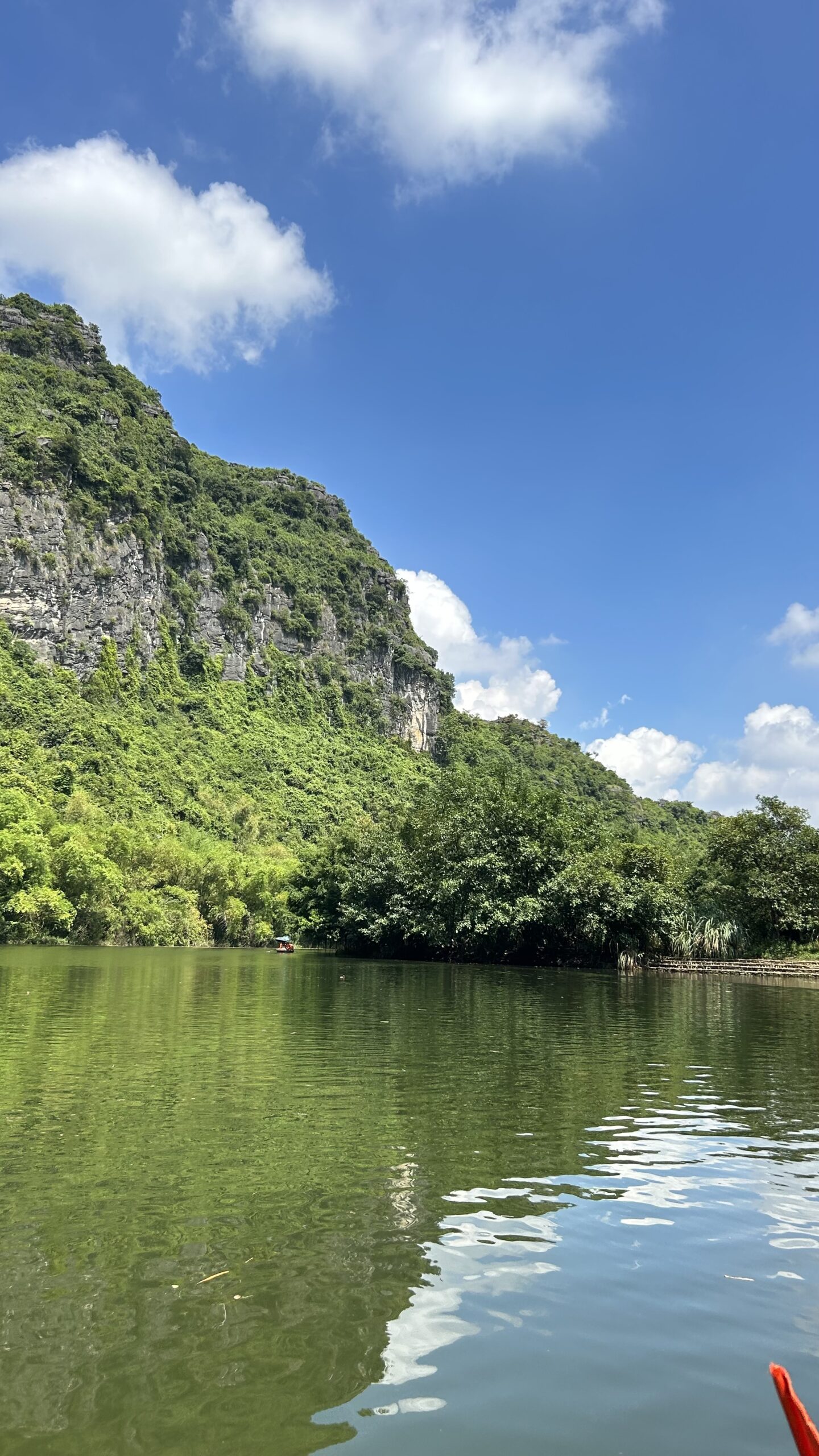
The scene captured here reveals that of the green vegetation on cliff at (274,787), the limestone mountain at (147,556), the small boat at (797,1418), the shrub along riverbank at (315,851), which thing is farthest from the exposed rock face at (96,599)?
the small boat at (797,1418)

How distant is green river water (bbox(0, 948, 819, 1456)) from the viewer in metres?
4.48

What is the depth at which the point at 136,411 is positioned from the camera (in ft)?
571

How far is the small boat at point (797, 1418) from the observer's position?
1.91 m

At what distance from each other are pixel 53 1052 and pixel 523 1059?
8.28 meters

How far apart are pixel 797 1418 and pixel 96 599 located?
134631 mm

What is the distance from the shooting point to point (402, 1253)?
6664mm

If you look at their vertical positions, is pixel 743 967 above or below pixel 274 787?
below

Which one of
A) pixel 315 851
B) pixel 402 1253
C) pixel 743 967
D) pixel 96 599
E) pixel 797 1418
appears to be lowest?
pixel 743 967

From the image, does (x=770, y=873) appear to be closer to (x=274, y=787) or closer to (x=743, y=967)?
(x=743, y=967)

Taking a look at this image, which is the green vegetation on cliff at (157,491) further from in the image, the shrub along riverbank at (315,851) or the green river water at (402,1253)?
the green river water at (402,1253)

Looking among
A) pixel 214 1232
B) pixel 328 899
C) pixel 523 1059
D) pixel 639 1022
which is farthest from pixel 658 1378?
pixel 328 899

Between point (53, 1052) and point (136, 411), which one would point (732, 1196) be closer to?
point (53, 1052)

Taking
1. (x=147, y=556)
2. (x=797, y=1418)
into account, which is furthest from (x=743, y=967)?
(x=147, y=556)

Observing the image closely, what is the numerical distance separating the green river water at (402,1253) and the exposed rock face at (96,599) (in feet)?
364
